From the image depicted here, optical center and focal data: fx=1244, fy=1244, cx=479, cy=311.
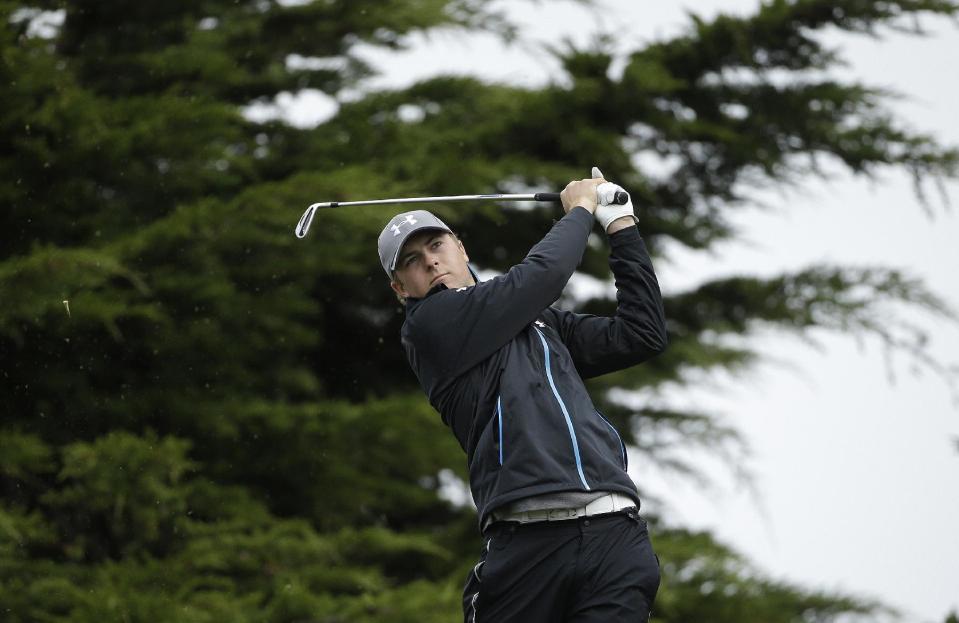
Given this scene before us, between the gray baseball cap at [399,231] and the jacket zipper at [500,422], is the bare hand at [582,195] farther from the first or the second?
the jacket zipper at [500,422]

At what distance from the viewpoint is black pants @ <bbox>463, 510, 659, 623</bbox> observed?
312cm

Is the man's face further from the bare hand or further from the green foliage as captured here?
the green foliage

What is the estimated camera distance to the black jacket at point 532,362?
Answer: 3109mm

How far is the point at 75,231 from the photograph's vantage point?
7.39 metres

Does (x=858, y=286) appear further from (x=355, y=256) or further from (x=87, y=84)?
(x=87, y=84)

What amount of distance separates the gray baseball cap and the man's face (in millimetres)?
25

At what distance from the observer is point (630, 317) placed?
11.2 feet

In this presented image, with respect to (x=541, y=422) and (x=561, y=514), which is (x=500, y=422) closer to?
(x=541, y=422)

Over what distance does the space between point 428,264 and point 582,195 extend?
0.48 metres

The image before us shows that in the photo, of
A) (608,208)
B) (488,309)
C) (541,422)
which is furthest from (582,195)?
(541,422)

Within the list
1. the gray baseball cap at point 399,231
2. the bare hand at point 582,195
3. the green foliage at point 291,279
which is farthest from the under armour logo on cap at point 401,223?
the green foliage at point 291,279

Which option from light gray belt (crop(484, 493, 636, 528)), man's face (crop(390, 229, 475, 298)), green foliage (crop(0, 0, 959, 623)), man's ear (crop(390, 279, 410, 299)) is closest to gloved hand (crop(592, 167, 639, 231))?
man's face (crop(390, 229, 475, 298))

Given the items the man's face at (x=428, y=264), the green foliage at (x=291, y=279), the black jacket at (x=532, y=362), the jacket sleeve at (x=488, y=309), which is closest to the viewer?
the black jacket at (x=532, y=362)

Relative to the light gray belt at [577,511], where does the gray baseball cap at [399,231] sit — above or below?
above
